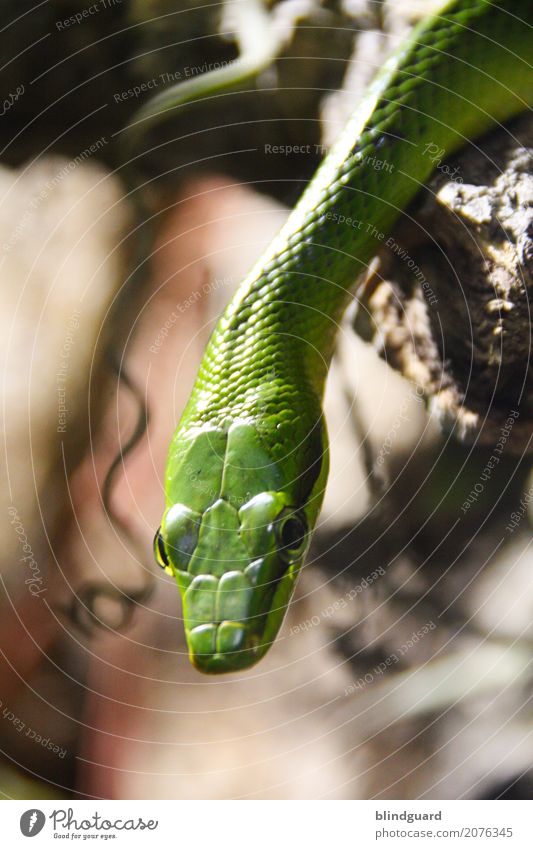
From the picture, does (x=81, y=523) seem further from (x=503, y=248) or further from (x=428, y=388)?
(x=503, y=248)

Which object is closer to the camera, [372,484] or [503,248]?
[503,248]
